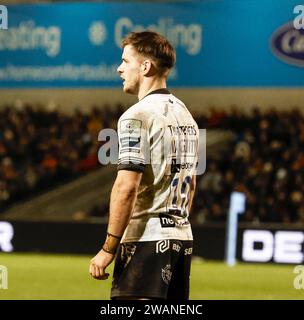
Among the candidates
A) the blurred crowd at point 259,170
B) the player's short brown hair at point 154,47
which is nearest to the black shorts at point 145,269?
the player's short brown hair at point 154,47

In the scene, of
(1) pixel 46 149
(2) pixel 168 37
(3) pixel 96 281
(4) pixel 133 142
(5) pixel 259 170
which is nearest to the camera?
(4) pixel 133 142

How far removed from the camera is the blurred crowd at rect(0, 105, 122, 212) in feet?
67.9

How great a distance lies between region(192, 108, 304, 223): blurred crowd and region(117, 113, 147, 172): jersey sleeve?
13030 mm

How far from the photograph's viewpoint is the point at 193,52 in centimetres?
1627

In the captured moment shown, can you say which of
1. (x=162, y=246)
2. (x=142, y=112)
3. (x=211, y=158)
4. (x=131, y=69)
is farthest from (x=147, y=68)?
(x=211, y=158)

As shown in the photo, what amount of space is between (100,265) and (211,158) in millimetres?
15363

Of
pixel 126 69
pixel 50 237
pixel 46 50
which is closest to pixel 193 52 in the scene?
pixel 46 50

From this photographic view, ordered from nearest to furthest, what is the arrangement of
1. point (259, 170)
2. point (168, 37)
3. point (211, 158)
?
point (168, 37), point (259, 170), point (211, 158)

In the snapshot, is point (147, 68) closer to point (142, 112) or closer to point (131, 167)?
point (142, 112)

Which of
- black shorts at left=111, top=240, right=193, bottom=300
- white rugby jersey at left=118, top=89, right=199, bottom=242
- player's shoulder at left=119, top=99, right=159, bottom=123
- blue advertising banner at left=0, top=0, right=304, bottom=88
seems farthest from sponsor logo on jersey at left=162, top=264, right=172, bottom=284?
blue advertising banner at left=0, top=0, right=304, bottom=88

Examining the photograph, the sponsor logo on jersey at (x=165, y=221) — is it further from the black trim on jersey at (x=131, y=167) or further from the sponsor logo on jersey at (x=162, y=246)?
the black trim on jersey at (x=131, y=167)

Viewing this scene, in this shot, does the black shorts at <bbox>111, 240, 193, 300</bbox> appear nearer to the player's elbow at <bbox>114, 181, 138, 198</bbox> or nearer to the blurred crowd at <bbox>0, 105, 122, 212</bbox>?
the player's elbow at <bbox>114, 181, 138, 198</bbox>

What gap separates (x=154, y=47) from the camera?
459 centimetres

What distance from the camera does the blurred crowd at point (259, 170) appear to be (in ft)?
58.2
